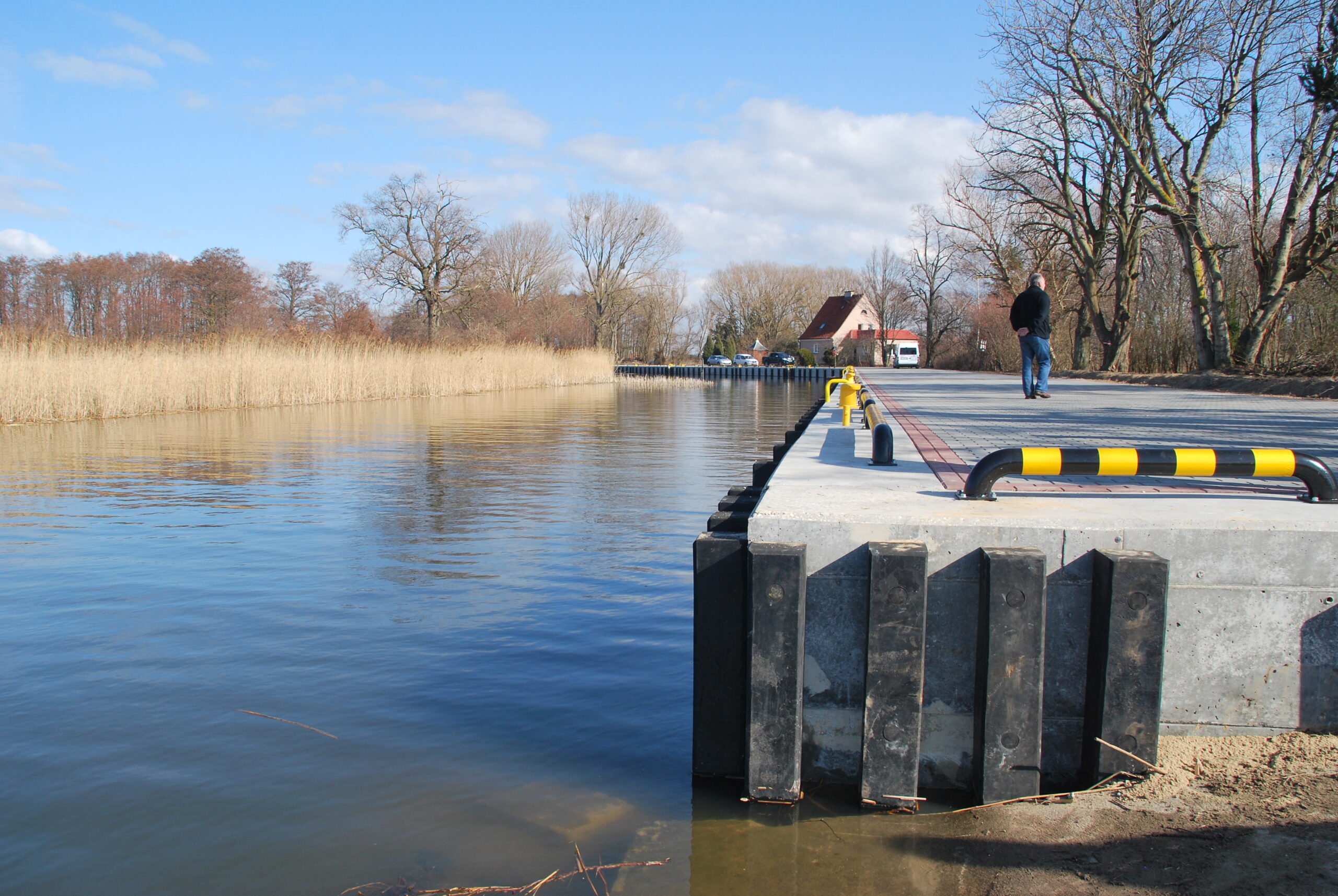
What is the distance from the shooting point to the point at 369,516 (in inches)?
445

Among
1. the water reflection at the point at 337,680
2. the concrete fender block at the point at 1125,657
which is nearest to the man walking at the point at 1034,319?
the water reflection at the point at 337,680

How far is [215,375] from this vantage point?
83.0ft

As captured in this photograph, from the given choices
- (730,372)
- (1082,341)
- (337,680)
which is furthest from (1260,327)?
(730,372)

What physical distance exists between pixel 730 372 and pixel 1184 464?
234 ft

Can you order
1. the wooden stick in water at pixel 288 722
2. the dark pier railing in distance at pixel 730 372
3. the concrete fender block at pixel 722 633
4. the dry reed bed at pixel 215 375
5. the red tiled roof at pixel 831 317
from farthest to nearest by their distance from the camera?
the red tiled roof at pixel 831 317 < the dark pier railing in distance at pixel 730 372 < the dry reed bed at pixel 215 375 < the wooden stick in water at pixel 288 722 < the concrete fender block at pixel 722 633

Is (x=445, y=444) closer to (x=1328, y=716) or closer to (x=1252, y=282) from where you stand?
(x=1328, y=716)

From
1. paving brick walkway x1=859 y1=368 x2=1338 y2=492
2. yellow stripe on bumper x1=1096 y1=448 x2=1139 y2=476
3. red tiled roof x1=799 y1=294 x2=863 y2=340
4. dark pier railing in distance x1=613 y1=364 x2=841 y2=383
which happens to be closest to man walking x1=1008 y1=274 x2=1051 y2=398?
paving brick walkway x1=859 y1=368 x2=1338 y2=492

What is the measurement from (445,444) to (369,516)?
7.71 m

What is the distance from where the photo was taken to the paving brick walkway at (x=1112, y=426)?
6086 millimetres

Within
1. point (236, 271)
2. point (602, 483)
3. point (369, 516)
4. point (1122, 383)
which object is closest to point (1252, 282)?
point (1122, 383)

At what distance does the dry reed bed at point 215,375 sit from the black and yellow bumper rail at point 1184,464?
70.7 ft

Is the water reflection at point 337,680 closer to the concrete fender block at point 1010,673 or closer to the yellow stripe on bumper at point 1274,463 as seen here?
the concrete fender block at point 1010,673

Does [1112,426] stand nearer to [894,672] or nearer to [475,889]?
[894,672]

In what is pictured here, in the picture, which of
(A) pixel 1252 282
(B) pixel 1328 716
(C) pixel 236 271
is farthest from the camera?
(C) pixel 236 271
